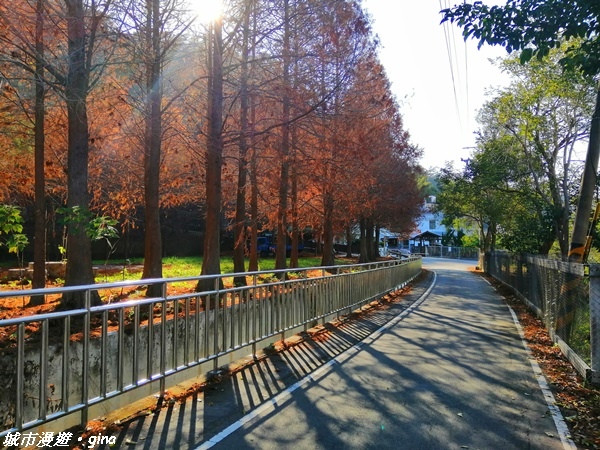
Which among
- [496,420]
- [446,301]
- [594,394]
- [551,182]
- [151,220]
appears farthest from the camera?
[551,182]

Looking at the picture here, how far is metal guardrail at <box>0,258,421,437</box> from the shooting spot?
177 inches

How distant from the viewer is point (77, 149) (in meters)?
11.0

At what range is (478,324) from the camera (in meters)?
13.4

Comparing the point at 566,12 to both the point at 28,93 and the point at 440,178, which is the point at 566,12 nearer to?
the point at 28,93

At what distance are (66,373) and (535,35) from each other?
7.41 m

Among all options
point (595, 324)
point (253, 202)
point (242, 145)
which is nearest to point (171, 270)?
point (253, 202)

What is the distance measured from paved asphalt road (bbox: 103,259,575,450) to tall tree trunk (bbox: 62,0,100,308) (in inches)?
191

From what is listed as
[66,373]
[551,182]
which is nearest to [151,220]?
[66,373]

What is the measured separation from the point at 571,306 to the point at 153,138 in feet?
32.4

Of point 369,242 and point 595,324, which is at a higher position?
point 369,242

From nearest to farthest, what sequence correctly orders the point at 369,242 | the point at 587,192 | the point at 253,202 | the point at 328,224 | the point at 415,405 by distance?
the point at 415,405
the point at 587,192
the point at 253,202
the point at 328,224
the point at 369,242

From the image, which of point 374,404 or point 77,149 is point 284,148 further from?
point 374,404

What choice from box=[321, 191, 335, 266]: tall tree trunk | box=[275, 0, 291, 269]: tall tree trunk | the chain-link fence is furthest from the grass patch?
the chain-link fence

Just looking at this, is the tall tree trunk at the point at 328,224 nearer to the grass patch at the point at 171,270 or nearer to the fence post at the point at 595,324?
the grass patch at the point at 171,270
